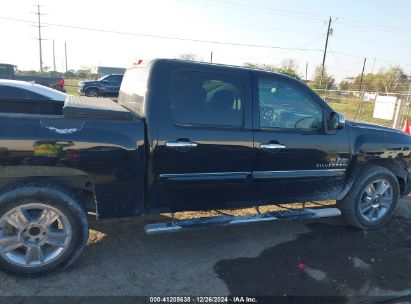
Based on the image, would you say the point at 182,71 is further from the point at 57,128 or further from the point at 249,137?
the point at 57,128

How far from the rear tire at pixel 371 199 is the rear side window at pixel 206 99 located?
1.89m

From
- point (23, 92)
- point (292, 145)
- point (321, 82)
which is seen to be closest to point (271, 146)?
point (292, 145)

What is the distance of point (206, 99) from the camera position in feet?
11.4

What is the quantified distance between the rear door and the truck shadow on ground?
73 centimetres

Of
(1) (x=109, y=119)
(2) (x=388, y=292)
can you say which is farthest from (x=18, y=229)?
(2) (x=388, y=292)

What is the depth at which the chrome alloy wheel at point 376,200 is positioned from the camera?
14.7 feet

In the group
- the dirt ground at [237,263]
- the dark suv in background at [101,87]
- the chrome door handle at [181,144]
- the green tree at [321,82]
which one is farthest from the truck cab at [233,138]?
the green tree at [321,82]

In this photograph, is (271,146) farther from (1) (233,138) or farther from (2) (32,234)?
(2) (32,234)

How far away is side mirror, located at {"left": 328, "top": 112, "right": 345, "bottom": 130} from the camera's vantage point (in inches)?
155

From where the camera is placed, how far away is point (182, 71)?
3.40m

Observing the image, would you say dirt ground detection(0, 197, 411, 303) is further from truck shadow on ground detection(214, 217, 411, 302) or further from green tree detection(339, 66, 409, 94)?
green tree detection(339, 66, 409, 94)

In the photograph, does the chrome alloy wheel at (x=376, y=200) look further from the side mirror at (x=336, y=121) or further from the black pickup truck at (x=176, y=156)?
the side mirror at (x=336, y=121)

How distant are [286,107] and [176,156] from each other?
1.40 metres

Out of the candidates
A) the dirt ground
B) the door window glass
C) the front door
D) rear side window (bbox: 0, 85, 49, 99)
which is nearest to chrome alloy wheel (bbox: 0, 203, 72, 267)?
the dirt ground
